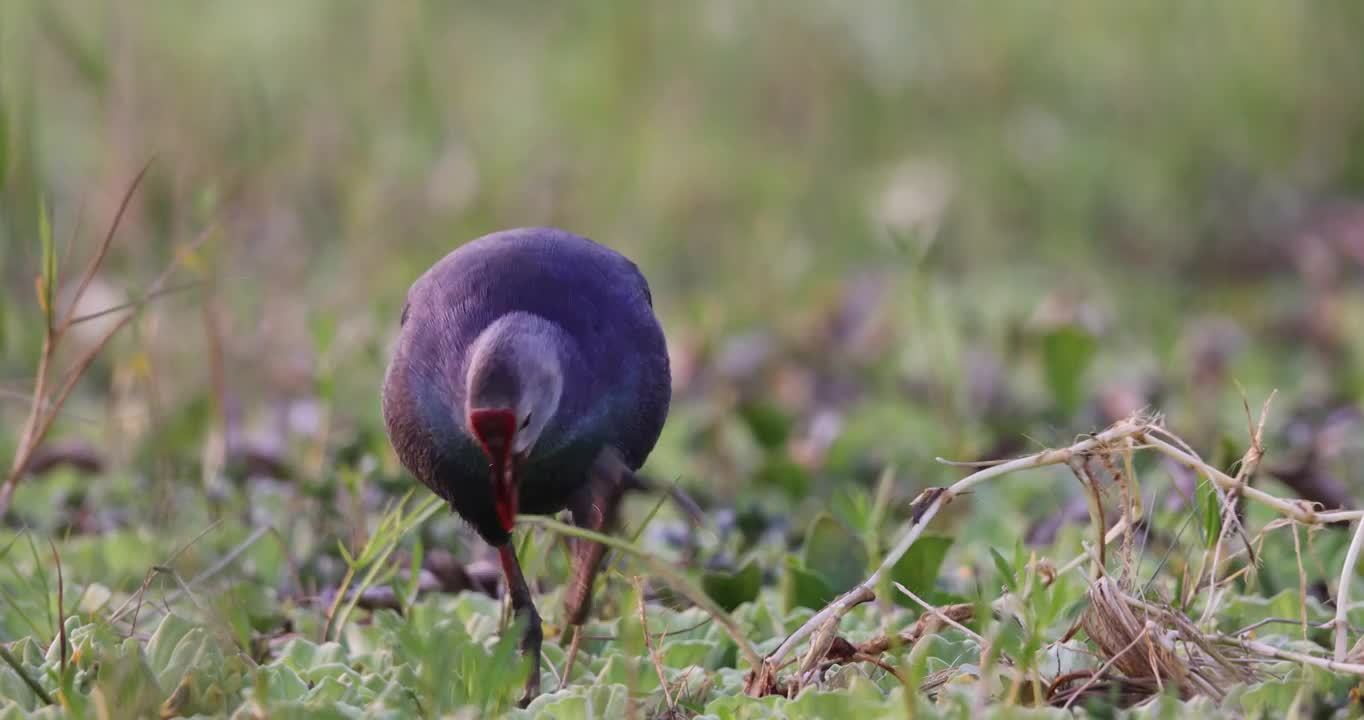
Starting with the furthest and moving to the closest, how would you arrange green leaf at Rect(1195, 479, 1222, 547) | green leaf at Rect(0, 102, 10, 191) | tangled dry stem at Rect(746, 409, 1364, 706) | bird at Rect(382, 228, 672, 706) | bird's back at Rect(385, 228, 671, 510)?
green leaf at Rect(0, 102, 10, 191) < bird's back at Rect(385, 228, 671, 510) < bird at Rect(382, 228, 672, 706) < green leaf at Rect(1195, 479, 1222, 547) < tangled dry stem at Rect(746, 409, 1364, 706)

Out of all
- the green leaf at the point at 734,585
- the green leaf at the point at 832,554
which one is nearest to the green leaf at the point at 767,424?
the green leaf at the point at 832,554

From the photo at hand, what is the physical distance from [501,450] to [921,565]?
0.75 m

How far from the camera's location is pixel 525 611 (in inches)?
98.7

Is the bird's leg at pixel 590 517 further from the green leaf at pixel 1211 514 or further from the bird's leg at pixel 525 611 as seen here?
the green leaf at pixel 1211 514

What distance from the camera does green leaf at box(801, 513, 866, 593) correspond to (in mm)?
2906

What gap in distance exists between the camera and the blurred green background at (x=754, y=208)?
4.09m

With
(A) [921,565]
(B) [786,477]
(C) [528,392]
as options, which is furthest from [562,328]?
(B) [786,477]

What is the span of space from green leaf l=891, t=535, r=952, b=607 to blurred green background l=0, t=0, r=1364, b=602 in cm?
82

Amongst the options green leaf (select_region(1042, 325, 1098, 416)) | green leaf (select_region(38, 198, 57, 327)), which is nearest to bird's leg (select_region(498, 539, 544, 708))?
green leaf (select_region(38, 198, 57, 327))

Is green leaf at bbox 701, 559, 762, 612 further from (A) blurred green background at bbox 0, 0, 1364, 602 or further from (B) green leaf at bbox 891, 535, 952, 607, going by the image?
(A) blurred green background at bbox 0, 0, 1364, 602

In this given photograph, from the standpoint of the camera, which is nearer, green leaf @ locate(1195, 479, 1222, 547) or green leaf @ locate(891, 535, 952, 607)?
green leaf @ locate(1195, 479, 1222, 547)

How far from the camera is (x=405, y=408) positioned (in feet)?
8.29

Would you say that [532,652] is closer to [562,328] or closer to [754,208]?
[562,328]

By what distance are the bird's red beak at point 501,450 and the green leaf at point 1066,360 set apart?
2.17 meters
